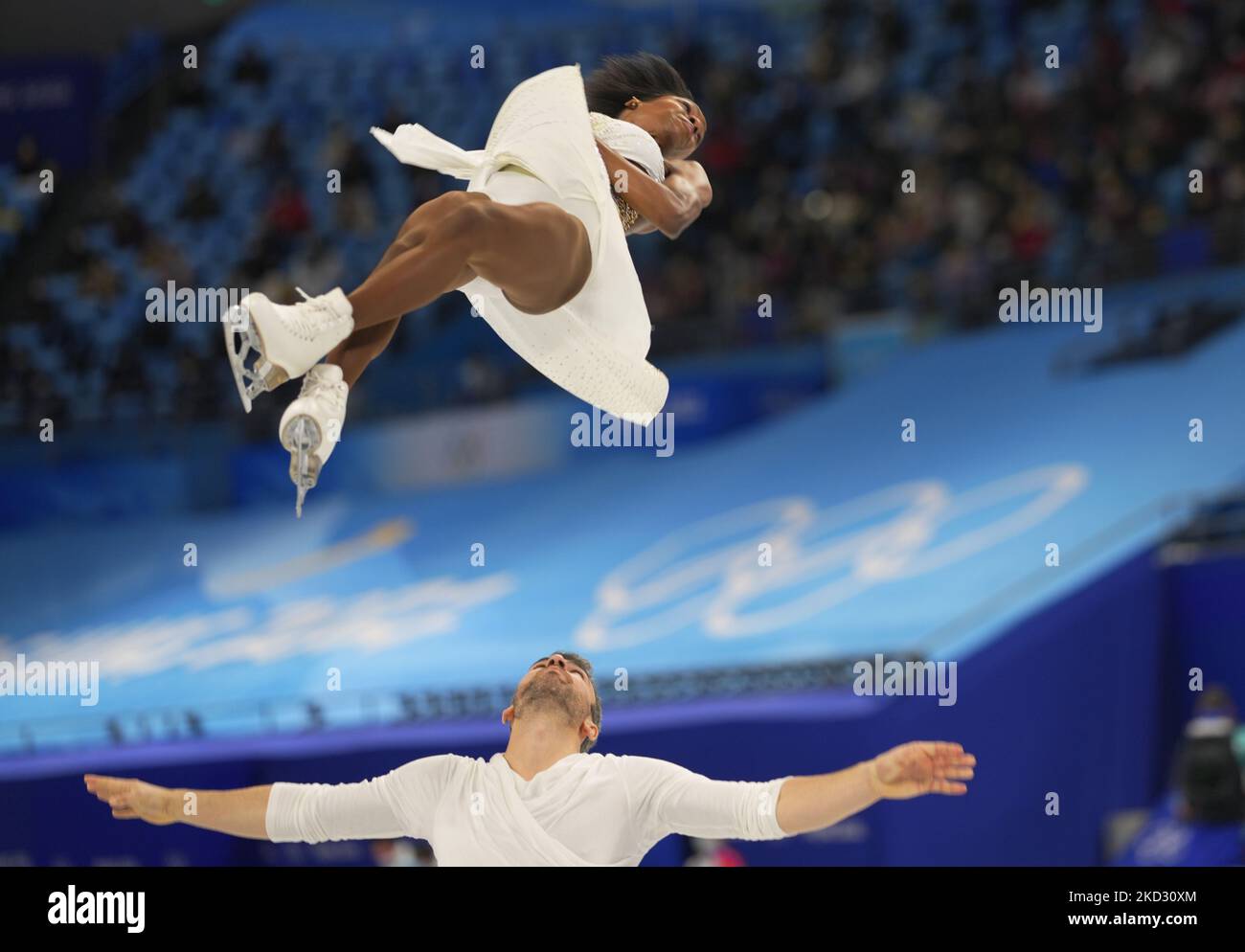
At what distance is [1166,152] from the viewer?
14.1 meters

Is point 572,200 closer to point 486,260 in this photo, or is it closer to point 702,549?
→ point 486,260

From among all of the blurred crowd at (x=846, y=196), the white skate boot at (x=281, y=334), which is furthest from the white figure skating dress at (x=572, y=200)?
the blurred crowd at (x=846, y=196)

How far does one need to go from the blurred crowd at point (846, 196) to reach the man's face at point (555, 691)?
9676mm

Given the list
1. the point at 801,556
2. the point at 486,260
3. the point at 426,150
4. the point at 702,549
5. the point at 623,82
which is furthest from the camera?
the point at 702,549

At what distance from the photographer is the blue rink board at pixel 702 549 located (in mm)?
11016

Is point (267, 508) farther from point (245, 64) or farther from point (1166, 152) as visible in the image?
point (1166, 152)

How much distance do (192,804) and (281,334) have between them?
4.07 ft

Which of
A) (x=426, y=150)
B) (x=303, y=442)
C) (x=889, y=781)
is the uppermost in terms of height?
(x=426, y=150)

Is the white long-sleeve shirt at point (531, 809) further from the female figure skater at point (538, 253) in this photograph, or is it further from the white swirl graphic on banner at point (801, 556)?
the white swirl graphic on banner at point (801, 556)

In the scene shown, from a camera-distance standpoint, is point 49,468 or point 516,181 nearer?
point 516,181

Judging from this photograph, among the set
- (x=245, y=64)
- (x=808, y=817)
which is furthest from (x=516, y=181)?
(x=245, y=64)

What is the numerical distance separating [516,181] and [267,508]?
11.5m

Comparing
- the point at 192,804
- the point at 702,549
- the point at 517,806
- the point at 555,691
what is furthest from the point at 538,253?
the point at 702,549

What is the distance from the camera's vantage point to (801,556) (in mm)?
11906
